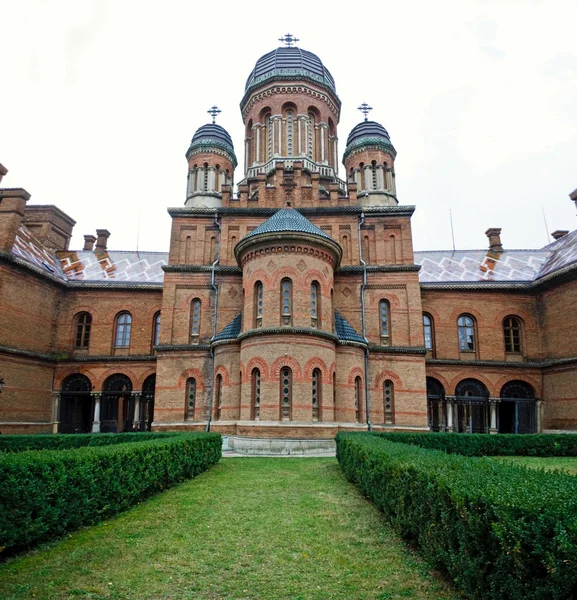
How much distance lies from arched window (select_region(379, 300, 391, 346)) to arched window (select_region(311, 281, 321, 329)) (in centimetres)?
469

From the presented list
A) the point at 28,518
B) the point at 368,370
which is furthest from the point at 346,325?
the point at 28,518

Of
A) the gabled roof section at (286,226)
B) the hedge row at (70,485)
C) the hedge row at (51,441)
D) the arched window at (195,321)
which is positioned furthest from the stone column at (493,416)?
the hedge row at (70,485)

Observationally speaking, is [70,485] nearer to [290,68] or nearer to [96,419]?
[96,419]

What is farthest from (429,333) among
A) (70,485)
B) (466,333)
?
(70,485)

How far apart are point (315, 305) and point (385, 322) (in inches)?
197

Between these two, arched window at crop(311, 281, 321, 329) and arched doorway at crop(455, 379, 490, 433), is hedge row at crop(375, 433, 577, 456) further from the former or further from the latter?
arched window at crop(311, 281, 321, 329)

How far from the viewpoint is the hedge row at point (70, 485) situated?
6.25 metres

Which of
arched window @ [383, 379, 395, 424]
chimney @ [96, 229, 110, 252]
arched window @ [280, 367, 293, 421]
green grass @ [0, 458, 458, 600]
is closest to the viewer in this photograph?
green grass @ [0, 458, 458, 600]

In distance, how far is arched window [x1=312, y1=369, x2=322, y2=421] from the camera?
1969 cm

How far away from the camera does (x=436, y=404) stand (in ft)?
90.6

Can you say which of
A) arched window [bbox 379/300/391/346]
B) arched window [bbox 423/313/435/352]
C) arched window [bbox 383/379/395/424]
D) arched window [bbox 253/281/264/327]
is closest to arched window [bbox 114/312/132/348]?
arched window [bbox 253/281/264/327]

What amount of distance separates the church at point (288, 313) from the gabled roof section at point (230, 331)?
146 millimetres

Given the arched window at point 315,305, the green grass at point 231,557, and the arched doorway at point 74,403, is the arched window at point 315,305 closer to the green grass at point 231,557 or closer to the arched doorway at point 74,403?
the green grass at point 231,557

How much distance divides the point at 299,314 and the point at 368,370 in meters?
5.23
